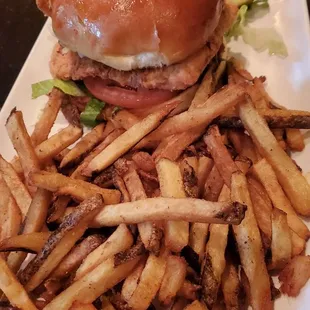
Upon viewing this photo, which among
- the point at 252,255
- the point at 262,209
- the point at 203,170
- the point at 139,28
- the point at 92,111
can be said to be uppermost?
the point at 139,28

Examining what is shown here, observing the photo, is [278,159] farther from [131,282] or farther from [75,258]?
[75,258]

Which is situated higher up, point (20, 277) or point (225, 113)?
point (225, 113)

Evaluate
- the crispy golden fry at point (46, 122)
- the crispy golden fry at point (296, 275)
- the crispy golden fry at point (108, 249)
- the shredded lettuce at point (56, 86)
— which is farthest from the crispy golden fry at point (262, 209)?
the shredded lettuce at point (56, 86)

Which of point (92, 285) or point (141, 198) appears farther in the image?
point (141, 198)

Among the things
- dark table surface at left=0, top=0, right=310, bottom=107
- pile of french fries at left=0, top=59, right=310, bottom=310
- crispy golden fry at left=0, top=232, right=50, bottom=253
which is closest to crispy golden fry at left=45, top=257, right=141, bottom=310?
pile of french fries at left=0, top=59, right=310, bottom=310

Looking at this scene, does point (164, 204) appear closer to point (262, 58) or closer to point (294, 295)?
point (294, 295)

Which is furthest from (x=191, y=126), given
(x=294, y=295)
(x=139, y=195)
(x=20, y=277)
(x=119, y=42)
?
(x=20, y=277)

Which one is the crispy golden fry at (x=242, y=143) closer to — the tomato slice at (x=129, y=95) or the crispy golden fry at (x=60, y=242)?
the tomato slice at (x=129, y=95)

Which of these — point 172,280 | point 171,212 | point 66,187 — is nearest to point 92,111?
point 66,187
